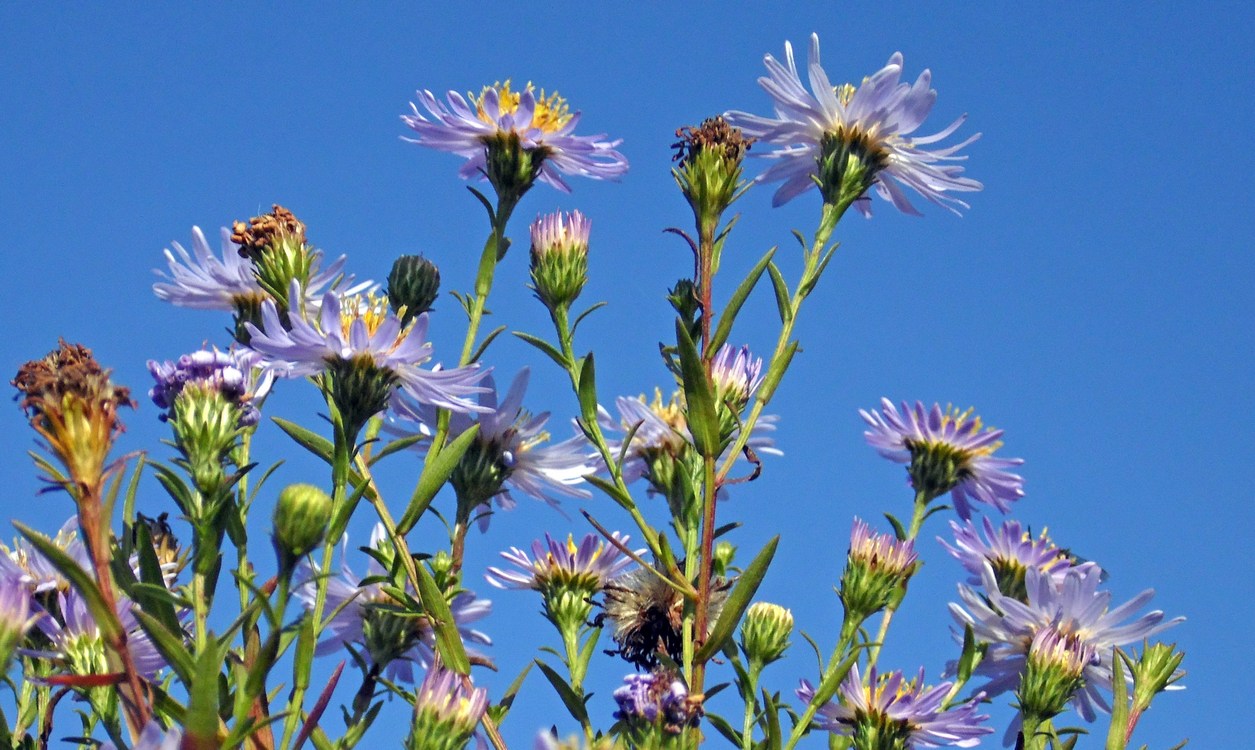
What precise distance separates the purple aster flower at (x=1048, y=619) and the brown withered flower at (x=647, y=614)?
633 millimetres

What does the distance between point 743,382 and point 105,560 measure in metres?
1.22

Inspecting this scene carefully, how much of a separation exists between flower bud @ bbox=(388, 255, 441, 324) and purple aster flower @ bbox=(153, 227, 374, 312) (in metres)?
0.12

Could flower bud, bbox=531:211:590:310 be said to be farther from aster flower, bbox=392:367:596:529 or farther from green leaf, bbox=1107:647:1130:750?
green leaf, bbox=1107:647:1130:750

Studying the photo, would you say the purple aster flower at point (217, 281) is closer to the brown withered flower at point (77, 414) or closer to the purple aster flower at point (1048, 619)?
the brown withered flower at point (77, 414)

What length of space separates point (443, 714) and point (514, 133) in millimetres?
1386

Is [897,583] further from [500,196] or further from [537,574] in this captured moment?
[500,196]

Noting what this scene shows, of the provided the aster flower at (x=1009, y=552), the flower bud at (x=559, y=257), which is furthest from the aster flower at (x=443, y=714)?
the aster flower at (x=1009, y=552)

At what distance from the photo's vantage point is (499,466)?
2406 millimetres

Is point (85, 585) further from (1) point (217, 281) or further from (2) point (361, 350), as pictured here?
(1) point (217, 281)

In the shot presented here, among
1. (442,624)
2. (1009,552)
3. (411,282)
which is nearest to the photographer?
(442,624)

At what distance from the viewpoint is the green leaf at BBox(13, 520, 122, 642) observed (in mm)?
1378

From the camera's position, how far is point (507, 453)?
2426 millimetres

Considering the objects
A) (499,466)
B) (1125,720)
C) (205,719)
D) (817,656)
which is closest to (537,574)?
(499,466)

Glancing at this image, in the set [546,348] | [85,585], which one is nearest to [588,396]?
[546,348]
